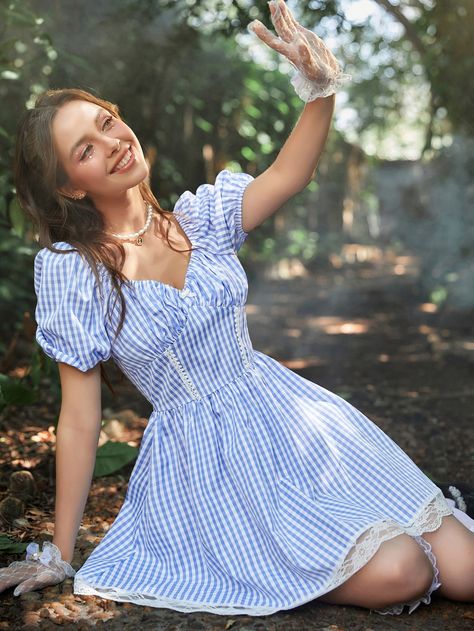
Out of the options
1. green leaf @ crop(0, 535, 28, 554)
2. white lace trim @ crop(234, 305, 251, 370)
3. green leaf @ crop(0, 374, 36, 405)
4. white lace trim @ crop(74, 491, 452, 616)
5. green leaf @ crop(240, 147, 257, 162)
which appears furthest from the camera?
green leaf @ crop(240, 147, 257, 162)

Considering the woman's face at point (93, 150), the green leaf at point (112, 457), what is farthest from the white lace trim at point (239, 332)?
the green leaf at point (112, 457)

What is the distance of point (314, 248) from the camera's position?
12180mm

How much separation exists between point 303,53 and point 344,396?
2.66m

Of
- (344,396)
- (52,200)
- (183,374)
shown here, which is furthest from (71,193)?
(344,396)

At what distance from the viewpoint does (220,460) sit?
7.06ft

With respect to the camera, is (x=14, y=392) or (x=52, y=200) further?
(x=14, y=392)

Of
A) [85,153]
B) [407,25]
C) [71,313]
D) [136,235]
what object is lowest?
[71,313]

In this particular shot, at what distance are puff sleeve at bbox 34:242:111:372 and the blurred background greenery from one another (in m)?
0.81

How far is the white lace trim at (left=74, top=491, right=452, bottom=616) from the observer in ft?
6.30

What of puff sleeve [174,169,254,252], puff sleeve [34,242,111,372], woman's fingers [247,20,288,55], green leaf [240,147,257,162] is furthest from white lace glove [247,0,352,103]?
green leaf [240,147,257,162]

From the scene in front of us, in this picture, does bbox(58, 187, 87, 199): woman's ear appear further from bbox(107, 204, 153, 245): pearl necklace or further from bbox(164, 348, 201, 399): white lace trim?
bbox(164, 348, 201, 399): white lace trim

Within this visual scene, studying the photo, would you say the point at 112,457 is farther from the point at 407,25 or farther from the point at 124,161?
the point at 407,25

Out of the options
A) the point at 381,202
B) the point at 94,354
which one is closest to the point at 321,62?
the point at 94,354

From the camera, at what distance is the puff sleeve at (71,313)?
81.1 inches
